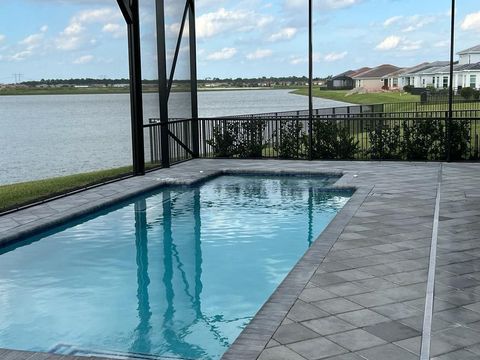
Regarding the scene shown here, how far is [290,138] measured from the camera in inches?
443

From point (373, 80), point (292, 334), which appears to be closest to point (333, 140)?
point (292, 334)

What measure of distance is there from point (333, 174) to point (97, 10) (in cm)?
2455

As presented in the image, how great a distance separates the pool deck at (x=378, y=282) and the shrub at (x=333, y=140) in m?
3.05

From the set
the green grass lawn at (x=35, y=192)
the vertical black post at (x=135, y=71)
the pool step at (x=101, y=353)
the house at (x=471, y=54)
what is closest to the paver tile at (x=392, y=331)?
the pool step at (x=101, y=353)

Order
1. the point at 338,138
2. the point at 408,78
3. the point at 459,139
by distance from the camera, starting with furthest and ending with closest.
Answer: the point at 408,78, the point at 338,138, the point at 459,139

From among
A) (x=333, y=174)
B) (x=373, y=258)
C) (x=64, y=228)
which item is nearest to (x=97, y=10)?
(x=333, y=174)

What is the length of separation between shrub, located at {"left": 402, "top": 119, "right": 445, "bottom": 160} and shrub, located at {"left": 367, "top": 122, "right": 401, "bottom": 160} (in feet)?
0.54

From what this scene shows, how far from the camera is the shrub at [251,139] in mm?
11359

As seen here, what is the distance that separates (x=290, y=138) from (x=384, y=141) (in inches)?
68.9

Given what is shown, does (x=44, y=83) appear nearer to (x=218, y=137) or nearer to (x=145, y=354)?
(x=218, y=137)

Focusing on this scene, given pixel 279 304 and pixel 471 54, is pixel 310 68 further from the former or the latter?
pixel 471 54

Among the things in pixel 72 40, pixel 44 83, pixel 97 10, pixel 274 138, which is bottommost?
pixel 274 138

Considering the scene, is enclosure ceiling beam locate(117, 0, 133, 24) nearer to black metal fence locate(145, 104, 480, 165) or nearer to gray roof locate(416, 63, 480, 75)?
black metal fence locate(145, 104, 480, 165)

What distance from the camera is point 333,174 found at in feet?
30.8
